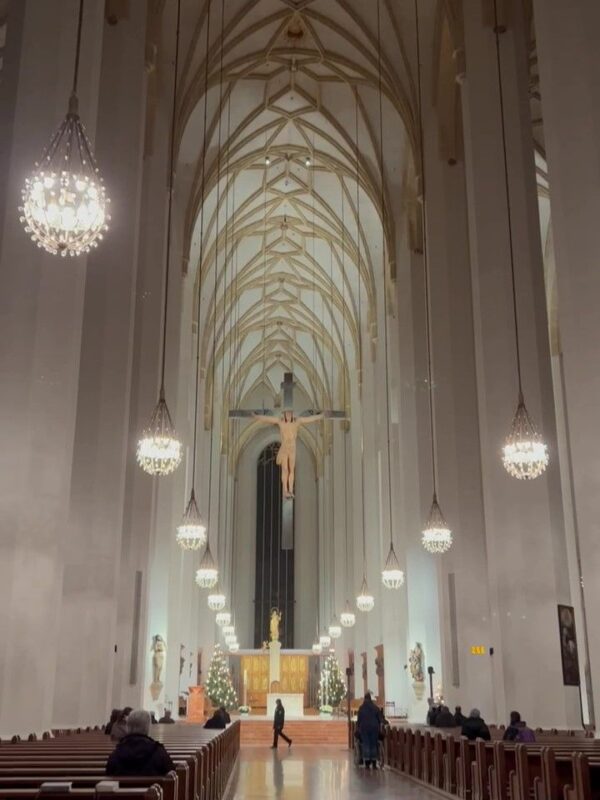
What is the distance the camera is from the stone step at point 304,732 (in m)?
24.5

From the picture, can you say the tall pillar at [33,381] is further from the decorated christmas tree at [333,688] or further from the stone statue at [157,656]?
the decorated christmas tree at [333,688]

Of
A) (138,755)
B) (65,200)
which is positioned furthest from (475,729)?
(65,200)

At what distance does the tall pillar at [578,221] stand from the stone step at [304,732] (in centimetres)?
1704

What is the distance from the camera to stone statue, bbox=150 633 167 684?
65.8 ft

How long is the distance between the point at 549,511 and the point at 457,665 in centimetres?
534

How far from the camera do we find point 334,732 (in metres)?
24.9

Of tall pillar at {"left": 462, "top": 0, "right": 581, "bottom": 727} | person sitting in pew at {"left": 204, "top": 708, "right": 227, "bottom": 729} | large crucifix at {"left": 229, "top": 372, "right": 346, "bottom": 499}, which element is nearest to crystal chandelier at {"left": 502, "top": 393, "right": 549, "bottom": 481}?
tall pillar at {"left": 462, "top": 0, "right": 581, "bottom": 727}

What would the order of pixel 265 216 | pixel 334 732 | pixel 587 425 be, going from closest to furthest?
1. pixel 587 425
2. pixel 334 732
3. pixel 265 216

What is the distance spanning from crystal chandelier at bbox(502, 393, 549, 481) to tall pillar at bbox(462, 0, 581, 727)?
1970mm

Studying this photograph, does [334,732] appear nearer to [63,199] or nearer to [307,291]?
[307,291]

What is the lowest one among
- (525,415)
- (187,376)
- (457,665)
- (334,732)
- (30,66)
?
(334,732)

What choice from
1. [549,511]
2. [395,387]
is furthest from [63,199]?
[395,387]

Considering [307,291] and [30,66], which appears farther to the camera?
[307,291]

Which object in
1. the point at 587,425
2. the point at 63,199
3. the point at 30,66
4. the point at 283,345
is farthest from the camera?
the point at 283,345
